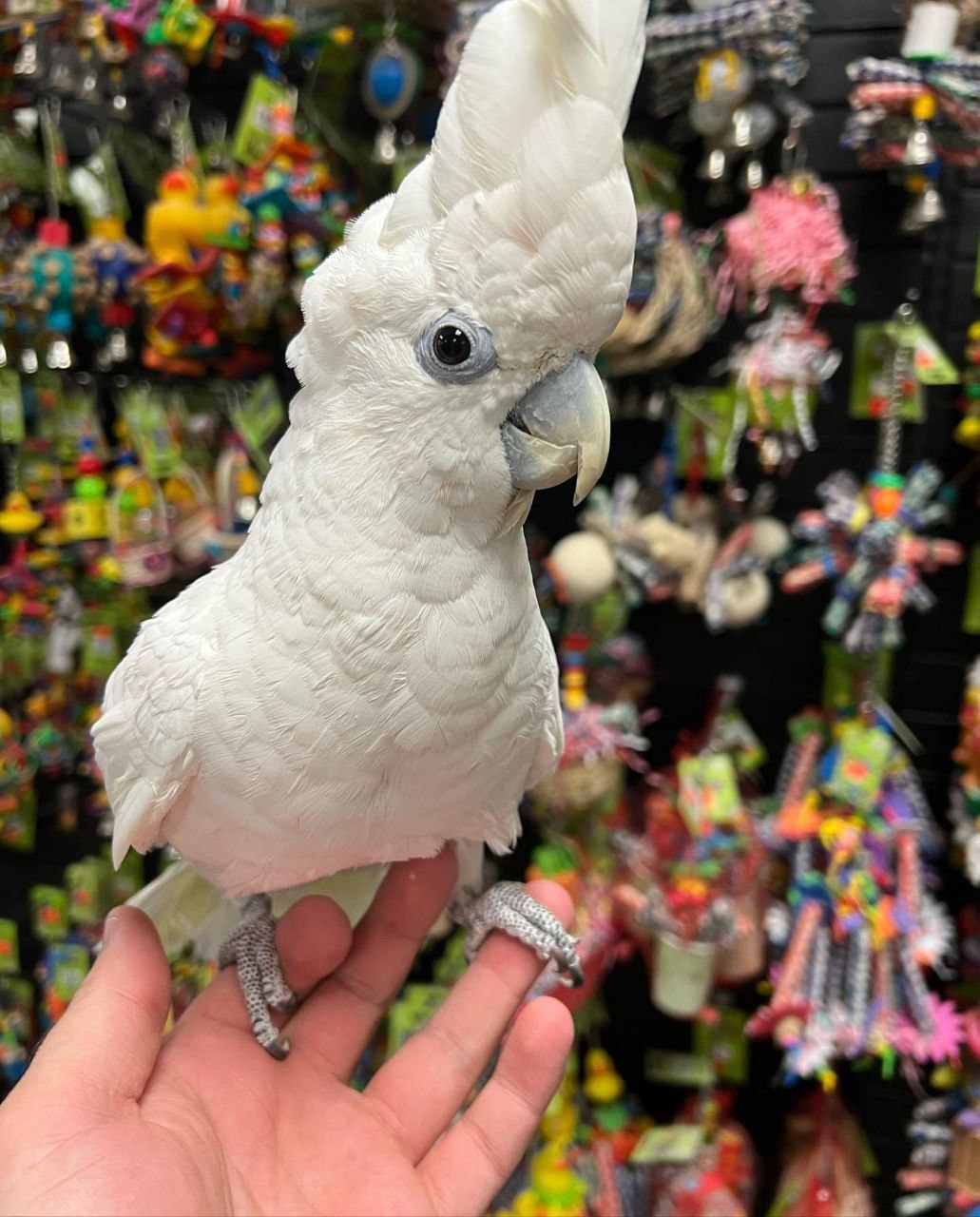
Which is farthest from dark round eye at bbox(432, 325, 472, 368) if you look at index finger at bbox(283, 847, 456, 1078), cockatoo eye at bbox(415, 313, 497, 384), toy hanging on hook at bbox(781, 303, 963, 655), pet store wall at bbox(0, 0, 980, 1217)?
toy hanging on hook at bbox(781, 303, 963, 655)

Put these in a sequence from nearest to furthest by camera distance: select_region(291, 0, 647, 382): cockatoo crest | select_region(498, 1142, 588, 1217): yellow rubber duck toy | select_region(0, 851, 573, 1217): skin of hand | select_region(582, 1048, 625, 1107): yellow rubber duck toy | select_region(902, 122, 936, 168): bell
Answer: select_region(291, 0, 647, 382): cockatoo crest → select_region(0, 851, 573, 1217): skin of hand → select_region(902, 122, 936, 168): bell → select_region(498, 1142, 588, 1217): yellow rubber duck toy → select_region(582, 1048, 625, 1107): yellow rubber duck toy

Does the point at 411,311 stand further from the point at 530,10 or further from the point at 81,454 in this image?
the point at 81,454

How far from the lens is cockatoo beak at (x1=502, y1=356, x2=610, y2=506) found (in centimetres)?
63

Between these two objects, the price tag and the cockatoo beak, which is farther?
the price tag

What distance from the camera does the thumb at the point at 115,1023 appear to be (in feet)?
2.33

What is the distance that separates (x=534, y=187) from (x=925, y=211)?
3.11 feet

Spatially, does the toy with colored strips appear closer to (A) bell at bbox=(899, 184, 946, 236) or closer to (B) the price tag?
(A) bell at bbox=(899, 184, 946, 236)

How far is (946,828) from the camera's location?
59.0 inches

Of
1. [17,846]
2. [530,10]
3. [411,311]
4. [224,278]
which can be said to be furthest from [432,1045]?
[17,846]

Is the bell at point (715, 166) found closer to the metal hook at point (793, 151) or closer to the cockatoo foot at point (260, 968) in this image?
the metal hook at point (793, 151)

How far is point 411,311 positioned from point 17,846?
5.54 ft

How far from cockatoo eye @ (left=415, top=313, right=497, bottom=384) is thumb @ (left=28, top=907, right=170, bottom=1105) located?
1.93ft

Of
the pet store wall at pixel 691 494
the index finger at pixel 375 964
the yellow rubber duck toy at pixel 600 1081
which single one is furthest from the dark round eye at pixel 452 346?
the yellow rubber duck toy at pixel 600 1081

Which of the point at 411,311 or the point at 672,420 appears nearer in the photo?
the point at 411,311
